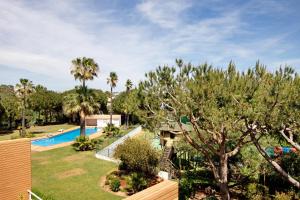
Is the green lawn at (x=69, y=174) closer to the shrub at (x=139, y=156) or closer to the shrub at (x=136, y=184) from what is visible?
the shrub at (x=136, y=184)

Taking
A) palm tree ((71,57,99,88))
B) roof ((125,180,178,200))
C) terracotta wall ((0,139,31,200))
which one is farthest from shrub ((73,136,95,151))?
roof ((125,180,178,200))

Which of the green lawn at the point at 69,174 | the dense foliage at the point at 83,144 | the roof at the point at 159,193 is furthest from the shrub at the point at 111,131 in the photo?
the roof at the point at 159,193

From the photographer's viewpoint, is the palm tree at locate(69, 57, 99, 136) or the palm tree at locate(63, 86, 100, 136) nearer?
the palm tree at locate(63, 86, 100, 136)

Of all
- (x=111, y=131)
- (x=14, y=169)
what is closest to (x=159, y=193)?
(x=14, y=169)

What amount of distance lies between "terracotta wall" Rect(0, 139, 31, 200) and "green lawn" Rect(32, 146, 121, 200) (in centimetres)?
477

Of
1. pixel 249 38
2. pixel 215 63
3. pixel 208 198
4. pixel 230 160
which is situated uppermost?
pixel 249 38

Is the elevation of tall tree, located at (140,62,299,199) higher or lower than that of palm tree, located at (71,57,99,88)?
lower

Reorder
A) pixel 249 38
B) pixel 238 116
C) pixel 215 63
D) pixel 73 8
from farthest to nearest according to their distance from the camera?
pixel 249 38
pixel 73 8
pixel 215 63
pixel 238 116

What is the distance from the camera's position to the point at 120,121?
52000 millimetres

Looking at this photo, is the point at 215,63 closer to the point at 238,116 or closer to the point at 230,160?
the point at 238,116

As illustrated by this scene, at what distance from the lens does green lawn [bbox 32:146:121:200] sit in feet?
51.9

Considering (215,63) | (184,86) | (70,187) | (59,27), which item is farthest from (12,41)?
(215,63)

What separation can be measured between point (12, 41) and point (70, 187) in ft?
40.1

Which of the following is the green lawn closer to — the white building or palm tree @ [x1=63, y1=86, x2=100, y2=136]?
palm tree @ [x1=63, y1=86, x2=100, y2=136]
